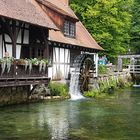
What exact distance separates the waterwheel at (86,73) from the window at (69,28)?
2257 millimetres

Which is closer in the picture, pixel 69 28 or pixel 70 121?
pixel 70 121

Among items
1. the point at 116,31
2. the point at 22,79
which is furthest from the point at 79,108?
the point at 116,31

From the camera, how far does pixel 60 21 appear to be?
Result: 31.2 m

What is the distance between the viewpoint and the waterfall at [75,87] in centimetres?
2964

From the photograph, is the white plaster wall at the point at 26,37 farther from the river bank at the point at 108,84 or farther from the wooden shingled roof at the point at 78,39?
the river bank at the point at 108,84

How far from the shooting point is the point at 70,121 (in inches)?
700

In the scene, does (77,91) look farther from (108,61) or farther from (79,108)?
(108,61)

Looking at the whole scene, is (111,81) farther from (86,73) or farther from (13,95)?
(13,95)

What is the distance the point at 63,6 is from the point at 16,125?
20.8 m

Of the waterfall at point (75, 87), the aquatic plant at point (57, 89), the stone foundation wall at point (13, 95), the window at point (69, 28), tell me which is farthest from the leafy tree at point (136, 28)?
the stone foundation wall at point (13, 95)

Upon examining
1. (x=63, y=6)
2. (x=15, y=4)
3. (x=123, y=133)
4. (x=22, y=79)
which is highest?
(x=63, y=6)

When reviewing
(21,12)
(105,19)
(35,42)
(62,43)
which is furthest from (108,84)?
(21,12)

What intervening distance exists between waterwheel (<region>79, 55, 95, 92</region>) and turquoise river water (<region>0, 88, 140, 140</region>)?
742 centimetres

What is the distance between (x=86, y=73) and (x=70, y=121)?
49.2 feet
